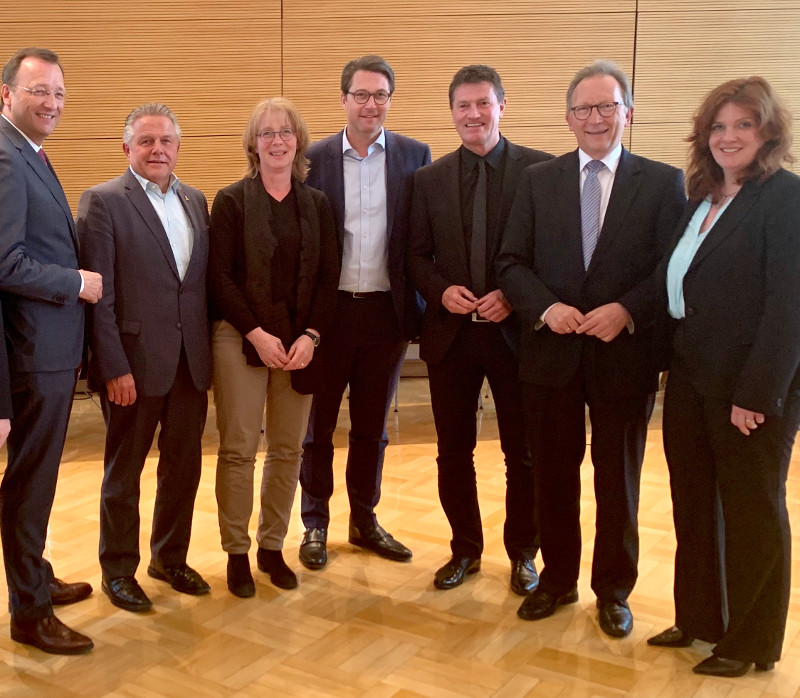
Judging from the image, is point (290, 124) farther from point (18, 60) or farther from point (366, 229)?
point (18, 60)

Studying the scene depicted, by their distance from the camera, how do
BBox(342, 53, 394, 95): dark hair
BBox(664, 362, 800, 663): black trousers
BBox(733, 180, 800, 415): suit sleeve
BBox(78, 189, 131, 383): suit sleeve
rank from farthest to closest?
BBox(342, 53, 394, 95): dark hair → BBox(78, 189, 131, 383): suit sleeve → BBox(664, 362, 800, 663): black trousers → BBox(733, 180, 800, 415): suit sleeve

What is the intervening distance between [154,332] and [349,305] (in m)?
0.71

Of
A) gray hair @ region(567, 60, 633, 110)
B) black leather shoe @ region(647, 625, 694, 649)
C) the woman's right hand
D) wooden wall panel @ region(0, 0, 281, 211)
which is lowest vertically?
black leather shoe @ region(647, 625, 694, 649)

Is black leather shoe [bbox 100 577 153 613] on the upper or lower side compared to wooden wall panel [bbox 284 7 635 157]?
lower

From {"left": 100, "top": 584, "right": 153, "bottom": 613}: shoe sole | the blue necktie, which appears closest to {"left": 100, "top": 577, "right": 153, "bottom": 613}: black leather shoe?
{"left": 100, "top": 584, "right": 153, "bottom": 613}: shoe sole

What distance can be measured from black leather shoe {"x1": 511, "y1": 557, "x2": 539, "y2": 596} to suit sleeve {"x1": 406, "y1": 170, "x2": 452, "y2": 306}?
97cm

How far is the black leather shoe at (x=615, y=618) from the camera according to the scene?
2625mm

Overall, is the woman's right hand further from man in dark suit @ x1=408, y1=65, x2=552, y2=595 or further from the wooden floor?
the wooden floor

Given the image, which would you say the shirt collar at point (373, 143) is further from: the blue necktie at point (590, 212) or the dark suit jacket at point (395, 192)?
the blue necktie at point (590, 212)

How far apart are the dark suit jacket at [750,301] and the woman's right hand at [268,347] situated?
4.15ft

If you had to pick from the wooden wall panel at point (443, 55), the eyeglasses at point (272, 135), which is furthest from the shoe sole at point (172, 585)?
the wooden wall panel at point (443, 55)

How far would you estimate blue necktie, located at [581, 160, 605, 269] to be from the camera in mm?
2555

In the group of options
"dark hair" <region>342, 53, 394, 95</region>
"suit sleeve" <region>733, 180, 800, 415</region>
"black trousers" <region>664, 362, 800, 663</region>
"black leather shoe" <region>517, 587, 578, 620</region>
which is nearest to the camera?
"suit sleeve" <region>733, 180, 800, 415</region>

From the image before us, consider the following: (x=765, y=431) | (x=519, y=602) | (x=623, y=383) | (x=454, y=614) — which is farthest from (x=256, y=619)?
(x=765, y=431)
